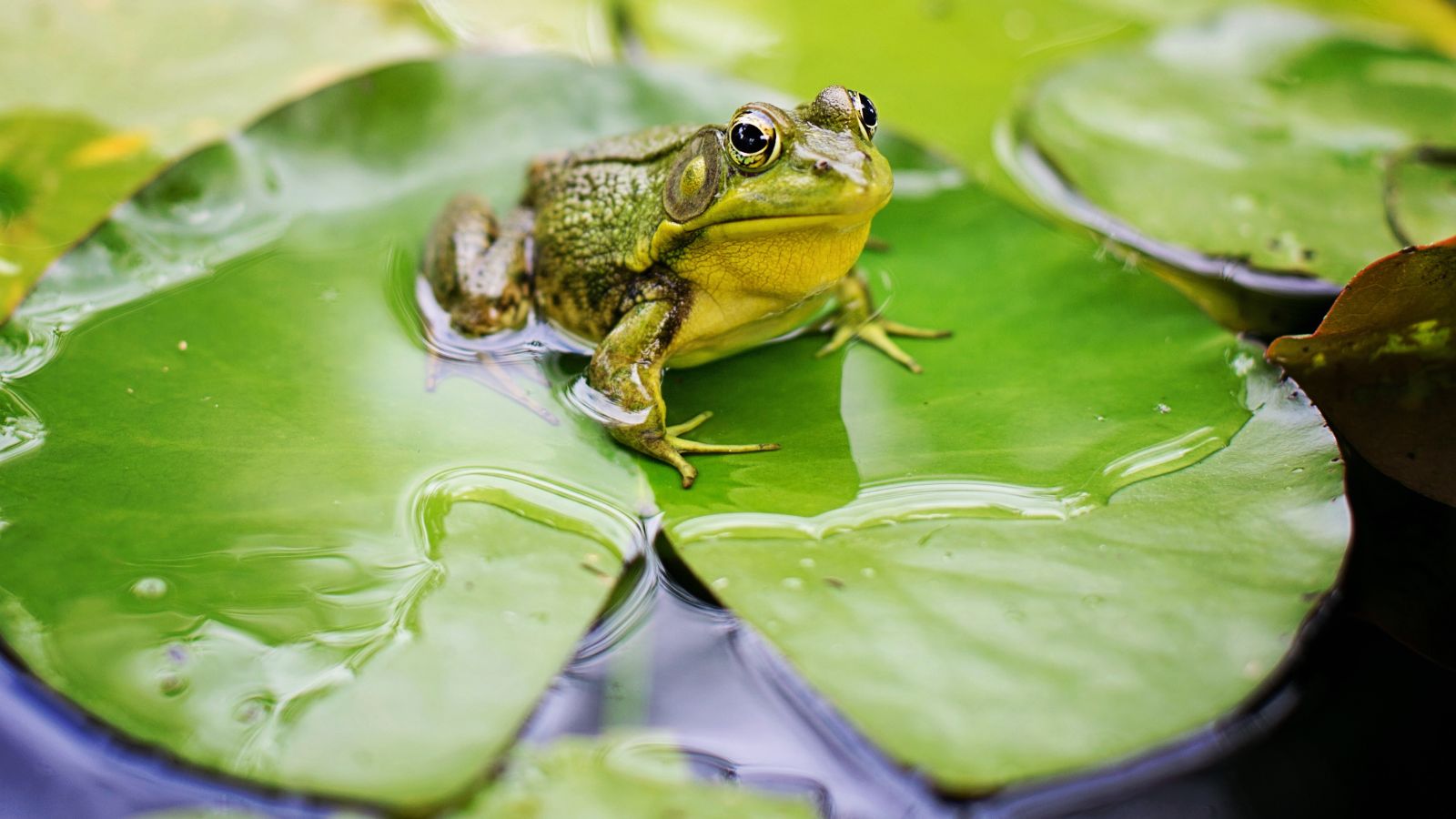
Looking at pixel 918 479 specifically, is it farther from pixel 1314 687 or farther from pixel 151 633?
pixel 151 633

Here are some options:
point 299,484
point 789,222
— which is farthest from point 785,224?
point 299,484

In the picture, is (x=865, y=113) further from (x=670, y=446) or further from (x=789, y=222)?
(x=670, y=446)

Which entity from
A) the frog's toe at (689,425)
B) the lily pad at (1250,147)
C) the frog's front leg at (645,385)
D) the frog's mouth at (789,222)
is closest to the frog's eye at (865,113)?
the frog's mouth at (789,222)

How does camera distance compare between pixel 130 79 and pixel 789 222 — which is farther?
pixel 130 79

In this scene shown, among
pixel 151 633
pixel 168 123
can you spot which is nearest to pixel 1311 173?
pixel 151 633

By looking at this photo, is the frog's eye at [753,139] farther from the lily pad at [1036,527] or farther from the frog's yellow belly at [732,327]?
the lily pad at [1036,527]
